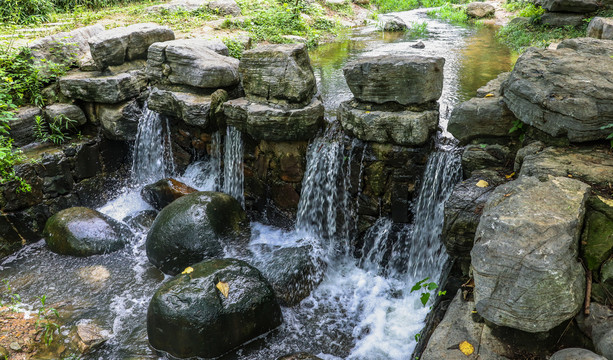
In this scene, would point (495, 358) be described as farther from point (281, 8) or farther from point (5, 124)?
point (281, 8)

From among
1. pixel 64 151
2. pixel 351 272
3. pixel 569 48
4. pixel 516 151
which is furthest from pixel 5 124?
pixel 569 48

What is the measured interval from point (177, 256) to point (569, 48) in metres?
5.22

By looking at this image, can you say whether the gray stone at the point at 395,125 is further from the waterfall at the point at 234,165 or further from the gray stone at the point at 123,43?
the gray stone at the point at 123,43

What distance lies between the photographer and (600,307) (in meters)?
2.62

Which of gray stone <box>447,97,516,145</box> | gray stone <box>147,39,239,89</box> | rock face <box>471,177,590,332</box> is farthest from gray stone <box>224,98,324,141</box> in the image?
rock face <box>471,177,590,332</box>

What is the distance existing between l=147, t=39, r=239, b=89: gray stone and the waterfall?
0.84m

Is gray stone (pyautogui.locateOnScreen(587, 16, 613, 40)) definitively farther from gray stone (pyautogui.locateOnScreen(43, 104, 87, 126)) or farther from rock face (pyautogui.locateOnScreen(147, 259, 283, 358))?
gray stone (pyautogui.locateOnScreen(43, 104, 87, 126))

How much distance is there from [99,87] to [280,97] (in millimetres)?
3458

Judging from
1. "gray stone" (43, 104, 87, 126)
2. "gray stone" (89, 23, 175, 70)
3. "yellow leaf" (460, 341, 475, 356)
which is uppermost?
"gray stone" (89, 23, 175, 70)

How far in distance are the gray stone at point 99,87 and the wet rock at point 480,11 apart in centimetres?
1354

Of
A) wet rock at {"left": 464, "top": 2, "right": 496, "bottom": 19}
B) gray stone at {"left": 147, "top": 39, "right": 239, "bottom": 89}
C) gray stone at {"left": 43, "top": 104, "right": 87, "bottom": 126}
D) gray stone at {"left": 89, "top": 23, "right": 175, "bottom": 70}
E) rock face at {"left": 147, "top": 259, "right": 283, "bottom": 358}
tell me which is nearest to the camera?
rock face at {"left": 147, "top": 259, "right": 283, "bottom": 358}

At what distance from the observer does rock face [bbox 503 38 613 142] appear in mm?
3453

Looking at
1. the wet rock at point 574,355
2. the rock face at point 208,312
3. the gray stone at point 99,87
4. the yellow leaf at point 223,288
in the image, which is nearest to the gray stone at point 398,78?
the rock face at point 208,312

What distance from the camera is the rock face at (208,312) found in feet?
13.5
